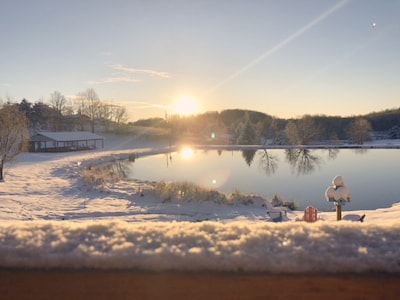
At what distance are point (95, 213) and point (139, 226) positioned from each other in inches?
769

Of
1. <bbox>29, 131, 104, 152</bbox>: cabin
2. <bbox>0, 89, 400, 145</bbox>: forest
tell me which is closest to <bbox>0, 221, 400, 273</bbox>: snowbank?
<bbox>29, 131, 104, 152</bbox>: cabin

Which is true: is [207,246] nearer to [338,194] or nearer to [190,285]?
[190,285]

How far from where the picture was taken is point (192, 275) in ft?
7.38

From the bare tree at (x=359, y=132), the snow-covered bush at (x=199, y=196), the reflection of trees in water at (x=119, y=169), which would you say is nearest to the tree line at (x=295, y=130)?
the bare tree at (x=359, y=132)

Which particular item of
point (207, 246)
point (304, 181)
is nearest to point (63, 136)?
point (304, 181)

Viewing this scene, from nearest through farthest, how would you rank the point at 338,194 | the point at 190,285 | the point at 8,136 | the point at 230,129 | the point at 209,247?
the point at 190,285
the point at 209,247
the point at 338,194
the point at 8,136
the point at 230,129

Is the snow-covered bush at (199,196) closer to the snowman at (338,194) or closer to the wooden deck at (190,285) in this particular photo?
the snowman at (338,194)

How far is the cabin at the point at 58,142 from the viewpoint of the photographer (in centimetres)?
6519

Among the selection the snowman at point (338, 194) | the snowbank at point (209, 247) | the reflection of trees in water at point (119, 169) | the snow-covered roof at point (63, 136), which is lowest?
the reflection of trees in water at point (119, 169)

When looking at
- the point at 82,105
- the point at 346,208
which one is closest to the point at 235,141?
the point at 82,105

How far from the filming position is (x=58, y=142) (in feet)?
222

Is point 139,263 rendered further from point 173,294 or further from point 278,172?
point 278,172

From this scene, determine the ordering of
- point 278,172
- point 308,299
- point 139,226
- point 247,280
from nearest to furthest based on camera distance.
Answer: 1. point 308,299
2. point 247,280
3. point 139,226
4. point 278,172

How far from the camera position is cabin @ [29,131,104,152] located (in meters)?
65.2
